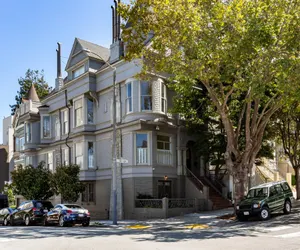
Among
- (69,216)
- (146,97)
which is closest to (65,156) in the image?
(146,97)

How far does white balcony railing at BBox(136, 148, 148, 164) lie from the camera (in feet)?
91.5

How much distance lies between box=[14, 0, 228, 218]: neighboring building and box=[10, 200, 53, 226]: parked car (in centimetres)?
507

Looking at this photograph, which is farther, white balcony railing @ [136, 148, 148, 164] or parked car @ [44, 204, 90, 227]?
white balcony railing @ [136, 148, 148, 164]

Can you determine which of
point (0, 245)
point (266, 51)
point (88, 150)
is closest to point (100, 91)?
point (88, 150)

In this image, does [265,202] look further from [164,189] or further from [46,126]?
[46,126]

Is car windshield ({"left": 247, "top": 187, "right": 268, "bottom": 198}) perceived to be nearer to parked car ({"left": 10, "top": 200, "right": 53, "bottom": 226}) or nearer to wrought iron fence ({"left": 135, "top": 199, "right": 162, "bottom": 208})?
wrought iron fence ({"left": 135, "top": 199, "right": 162, "bottom": 208})

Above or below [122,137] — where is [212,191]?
below

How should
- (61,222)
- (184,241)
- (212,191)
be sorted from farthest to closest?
(212,191), (61,222), (184,241)

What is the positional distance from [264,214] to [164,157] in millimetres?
9914

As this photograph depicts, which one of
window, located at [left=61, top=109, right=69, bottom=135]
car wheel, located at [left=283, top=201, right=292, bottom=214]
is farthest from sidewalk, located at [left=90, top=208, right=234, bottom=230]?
window, located at [left=61, top=109, right=69, bottom=135]

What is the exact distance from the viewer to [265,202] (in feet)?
67.2

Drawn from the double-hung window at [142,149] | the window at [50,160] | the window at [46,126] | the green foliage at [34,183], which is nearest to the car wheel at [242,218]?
the double-hung window at [142,149]

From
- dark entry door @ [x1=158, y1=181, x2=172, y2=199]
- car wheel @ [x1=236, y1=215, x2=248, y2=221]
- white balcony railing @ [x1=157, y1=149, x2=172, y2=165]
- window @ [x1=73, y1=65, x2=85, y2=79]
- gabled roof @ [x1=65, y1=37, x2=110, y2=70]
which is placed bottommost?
car wheel @ [x1=236, y1=215, x2=248, y2=221]

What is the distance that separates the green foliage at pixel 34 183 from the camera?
106 ft
